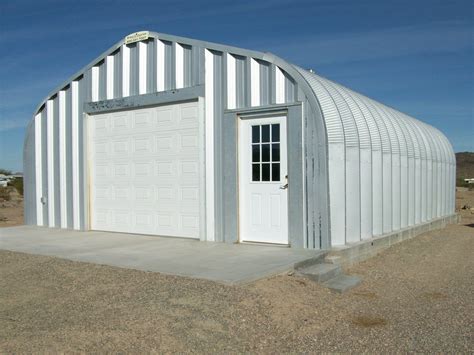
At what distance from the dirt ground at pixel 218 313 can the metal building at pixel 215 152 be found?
2229 mm

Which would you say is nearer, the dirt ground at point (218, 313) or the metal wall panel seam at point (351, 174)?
the dirt ground at point (218, 313)

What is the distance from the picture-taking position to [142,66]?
1175cm

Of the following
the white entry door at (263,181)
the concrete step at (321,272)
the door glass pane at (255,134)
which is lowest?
the concrete step at (321,272)

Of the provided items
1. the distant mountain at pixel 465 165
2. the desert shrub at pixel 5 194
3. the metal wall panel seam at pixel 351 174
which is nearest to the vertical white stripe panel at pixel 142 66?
the metal wall panel seam at pixel 351 174

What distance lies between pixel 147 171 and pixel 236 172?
2.69 meters

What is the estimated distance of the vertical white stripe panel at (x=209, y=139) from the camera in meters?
10.4

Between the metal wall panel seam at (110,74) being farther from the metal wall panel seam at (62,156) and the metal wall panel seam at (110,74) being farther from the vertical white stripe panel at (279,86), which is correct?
the vertical white stripe panel at (279,86)

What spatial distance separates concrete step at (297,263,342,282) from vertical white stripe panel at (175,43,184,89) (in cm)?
518

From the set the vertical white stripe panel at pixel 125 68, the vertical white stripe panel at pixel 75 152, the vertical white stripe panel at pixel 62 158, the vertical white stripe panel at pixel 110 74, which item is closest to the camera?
the vertical white stripe panel at pixel 125 68

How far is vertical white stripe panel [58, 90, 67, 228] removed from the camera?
43.1ft

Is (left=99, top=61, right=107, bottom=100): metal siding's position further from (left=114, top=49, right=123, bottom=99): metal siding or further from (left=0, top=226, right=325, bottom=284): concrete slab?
(left=0, top=226, right=325, bottom=284): concrete slab

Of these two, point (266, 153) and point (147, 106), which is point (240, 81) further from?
point (147, 106)

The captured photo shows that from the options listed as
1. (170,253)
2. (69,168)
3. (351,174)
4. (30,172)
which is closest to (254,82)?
(351,174)

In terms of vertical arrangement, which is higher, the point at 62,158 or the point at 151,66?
the point at 151,66
